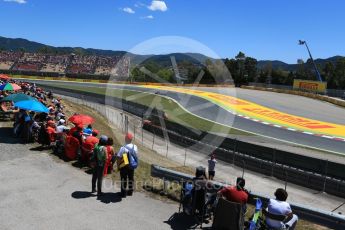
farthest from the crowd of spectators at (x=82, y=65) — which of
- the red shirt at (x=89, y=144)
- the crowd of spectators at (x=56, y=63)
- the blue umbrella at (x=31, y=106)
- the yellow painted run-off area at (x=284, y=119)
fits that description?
the red shirt at (x=89, y=144)

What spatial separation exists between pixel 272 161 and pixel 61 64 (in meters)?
111

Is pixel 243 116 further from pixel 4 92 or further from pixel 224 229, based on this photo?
pixel 224 229

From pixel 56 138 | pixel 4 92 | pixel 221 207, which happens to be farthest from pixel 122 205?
pixel 4 92

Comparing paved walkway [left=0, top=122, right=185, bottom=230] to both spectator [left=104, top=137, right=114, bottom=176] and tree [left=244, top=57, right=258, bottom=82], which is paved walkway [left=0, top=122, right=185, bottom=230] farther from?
tree [left=244, top=57, right=258, bottom=82]

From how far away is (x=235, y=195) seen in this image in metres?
8.08

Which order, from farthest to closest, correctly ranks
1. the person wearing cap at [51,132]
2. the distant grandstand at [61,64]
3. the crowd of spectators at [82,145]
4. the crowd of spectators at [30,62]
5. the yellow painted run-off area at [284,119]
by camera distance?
the crowd of spectators at [30,62] < the distant grandstand at [61,64] < the yellow painted run-off area at [284,119] < the person wearing cap at [51,132] < the crowd of spectators at [82,145]

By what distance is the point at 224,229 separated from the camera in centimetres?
803

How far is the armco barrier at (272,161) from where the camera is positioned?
59.7 ft

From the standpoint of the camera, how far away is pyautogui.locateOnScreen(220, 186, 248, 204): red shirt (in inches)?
317

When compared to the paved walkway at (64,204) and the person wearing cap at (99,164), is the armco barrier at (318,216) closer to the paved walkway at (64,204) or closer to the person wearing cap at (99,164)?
the paved walkway at (64,204)

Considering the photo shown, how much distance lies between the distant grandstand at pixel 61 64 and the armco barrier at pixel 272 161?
88330 millimetres

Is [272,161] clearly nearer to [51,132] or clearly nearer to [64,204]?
[51,132]

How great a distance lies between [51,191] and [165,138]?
19.8 m

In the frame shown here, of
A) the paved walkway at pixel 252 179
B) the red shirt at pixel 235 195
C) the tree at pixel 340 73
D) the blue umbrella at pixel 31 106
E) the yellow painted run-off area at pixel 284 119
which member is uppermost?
the tree at pixel 340 73
